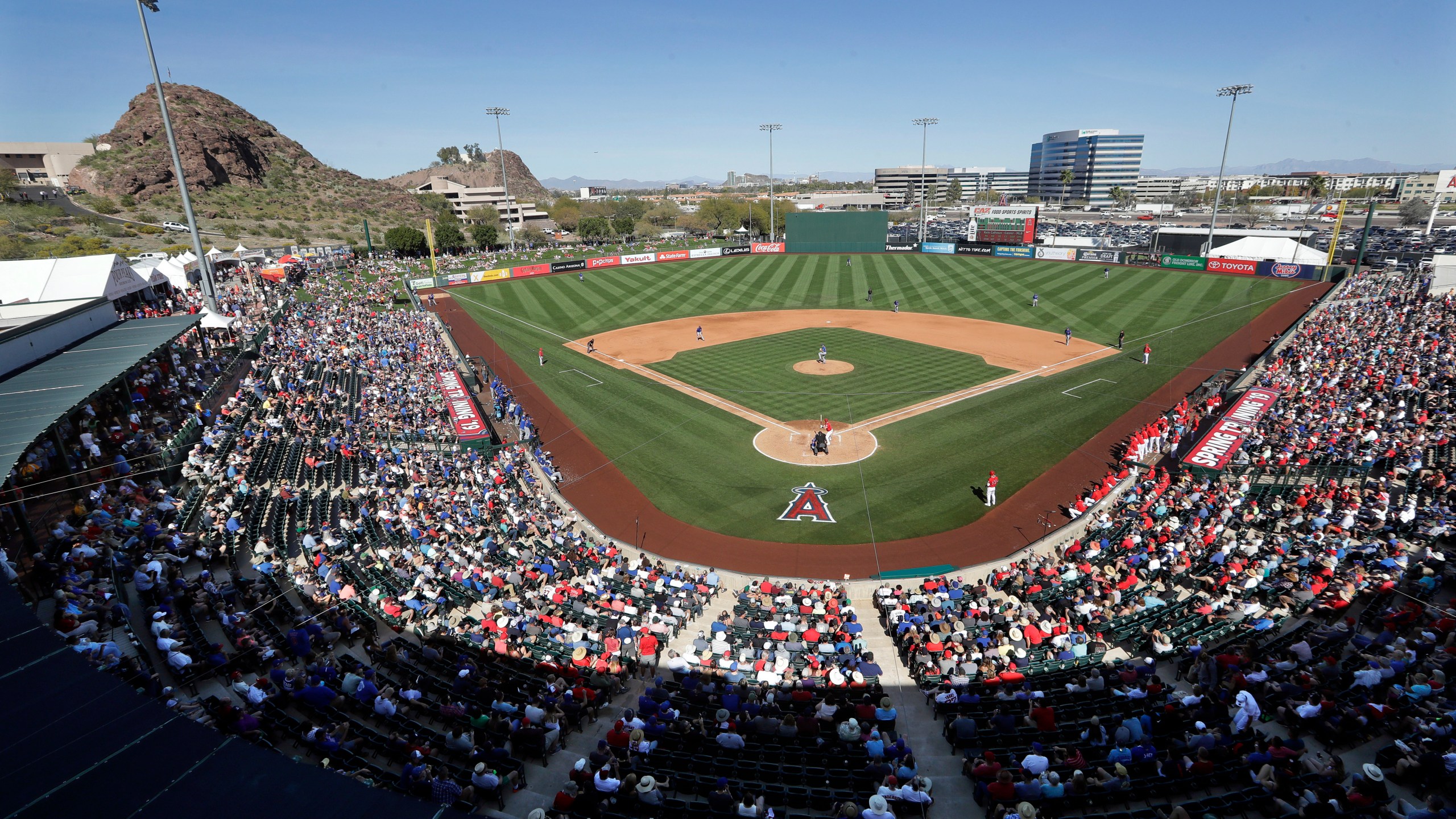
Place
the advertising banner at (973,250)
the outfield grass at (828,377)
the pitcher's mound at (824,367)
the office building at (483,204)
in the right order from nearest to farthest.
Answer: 1. the outfield grass at (828,377)
2. the pitcher's mound at (824,367)
3. the advertising banner at (973,250)
4. the office building at (483,204)

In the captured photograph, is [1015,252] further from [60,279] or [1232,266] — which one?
[60,279]

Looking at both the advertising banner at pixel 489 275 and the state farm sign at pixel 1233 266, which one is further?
the advertising banner at pixel 489 275

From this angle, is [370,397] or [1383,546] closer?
[1383,546]

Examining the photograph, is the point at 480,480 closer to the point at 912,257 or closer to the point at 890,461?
the point at 890,461

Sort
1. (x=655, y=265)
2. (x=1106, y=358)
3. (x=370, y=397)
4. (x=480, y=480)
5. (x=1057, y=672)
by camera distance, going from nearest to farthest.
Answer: (x=1057, y=672), (x=480, y=480), (x=370, y=397), (x=1106, y=358), (x=655, y=265)

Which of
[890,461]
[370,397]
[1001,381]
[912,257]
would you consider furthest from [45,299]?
[912,257]

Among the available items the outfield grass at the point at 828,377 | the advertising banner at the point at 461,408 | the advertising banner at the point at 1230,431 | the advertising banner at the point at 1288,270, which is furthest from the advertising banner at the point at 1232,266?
the advertising banner at the point at 461,408

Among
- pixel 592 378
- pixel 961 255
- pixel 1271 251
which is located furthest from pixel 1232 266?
pixel 592 378

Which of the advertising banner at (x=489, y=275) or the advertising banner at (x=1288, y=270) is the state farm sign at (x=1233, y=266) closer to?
the advertising banner at (x=1288, y=270)
